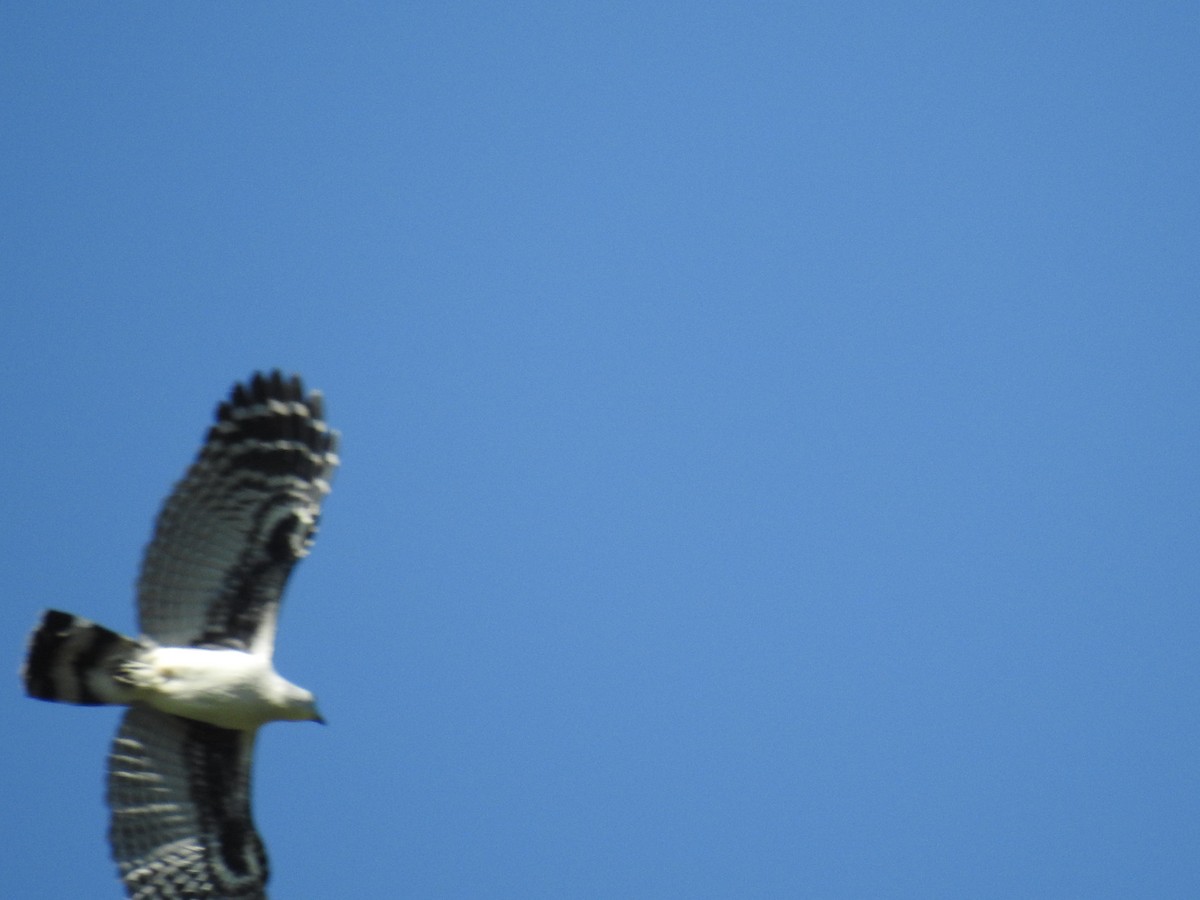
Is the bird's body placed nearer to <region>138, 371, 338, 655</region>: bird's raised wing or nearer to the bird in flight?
the bird in flight

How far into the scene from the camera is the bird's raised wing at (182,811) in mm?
7656

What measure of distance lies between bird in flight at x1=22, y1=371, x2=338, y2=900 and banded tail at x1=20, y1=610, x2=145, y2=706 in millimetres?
12

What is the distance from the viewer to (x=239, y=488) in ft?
25.0

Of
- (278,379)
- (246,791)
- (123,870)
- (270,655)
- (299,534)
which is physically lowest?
(123,870)

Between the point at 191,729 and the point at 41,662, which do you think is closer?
the point at 41,662

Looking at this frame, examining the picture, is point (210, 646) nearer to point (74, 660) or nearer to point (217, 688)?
point (217, 688)

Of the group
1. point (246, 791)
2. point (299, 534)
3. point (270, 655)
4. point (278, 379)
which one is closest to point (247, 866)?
point (246, 791)

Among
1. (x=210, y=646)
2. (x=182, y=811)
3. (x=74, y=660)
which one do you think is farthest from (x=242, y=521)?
(x=182, y=811)

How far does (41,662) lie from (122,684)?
407 mm

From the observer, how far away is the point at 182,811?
7.84m

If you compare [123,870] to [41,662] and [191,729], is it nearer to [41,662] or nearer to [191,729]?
[191,729]

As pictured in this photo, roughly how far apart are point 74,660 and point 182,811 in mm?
1103

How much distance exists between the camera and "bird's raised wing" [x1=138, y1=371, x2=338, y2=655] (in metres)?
7.48

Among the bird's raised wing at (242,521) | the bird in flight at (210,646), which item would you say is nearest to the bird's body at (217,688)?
the bird in flight at (210,646)
